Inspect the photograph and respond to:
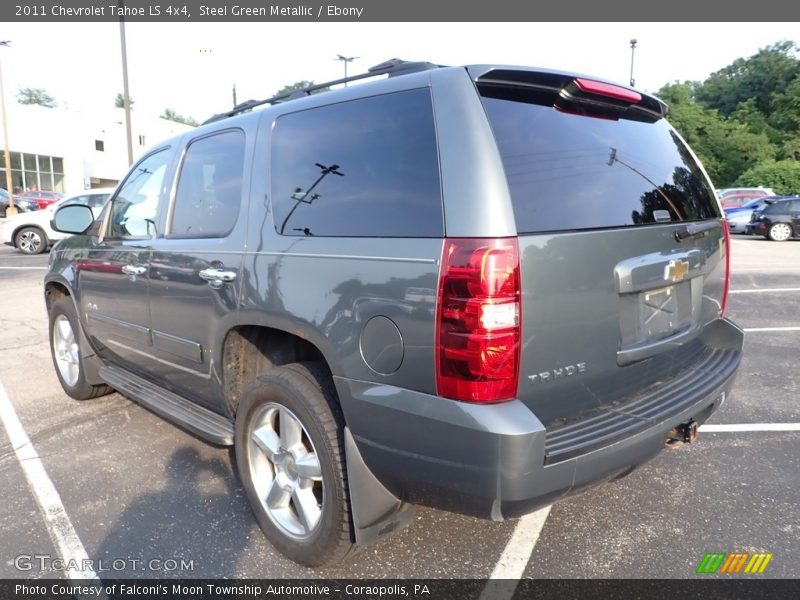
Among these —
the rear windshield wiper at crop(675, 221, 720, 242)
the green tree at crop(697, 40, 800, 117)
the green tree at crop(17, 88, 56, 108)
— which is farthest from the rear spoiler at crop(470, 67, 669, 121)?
the green tree at crop(17, 88, 56, 108)

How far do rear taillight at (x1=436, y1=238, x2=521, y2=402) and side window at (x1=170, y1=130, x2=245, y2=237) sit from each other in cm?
142

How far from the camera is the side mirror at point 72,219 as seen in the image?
4.32 m

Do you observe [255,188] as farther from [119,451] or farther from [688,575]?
[688,575]

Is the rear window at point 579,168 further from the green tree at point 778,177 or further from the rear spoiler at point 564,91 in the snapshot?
the green tree at point 778,177

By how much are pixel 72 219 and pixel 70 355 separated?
115cm

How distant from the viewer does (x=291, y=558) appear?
257 centimetres

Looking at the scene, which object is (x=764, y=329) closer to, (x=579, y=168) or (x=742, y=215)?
(x=579, y=168)

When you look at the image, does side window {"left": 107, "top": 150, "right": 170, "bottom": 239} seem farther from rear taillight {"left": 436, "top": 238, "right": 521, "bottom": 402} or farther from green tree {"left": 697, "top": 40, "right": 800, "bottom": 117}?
green tree {"left": 697, "top": 40, "right": 800, "bottom": 117}

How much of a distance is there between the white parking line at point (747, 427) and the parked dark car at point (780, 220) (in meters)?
17.6

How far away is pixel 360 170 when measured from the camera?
2.34m

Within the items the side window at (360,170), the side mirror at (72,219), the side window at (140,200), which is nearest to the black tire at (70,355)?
the side mirror at (72,219)

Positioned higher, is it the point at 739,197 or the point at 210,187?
the point at 739,197

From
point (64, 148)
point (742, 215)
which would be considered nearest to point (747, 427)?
point (742, 215)

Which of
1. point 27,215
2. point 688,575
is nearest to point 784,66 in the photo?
point 27,215
